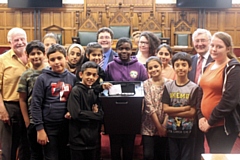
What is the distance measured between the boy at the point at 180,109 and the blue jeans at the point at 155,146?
16 cm

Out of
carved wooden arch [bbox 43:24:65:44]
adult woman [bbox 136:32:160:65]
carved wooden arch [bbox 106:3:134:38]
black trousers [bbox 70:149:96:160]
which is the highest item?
carved wooden arch [bbox 106:3:134:38]

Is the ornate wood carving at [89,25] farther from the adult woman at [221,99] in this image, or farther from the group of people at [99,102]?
the adult woman at [221,99]

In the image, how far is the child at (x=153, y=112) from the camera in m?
2.48

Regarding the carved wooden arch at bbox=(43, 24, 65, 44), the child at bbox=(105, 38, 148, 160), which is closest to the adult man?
the child at bbox=(105, 38, 148, 160)

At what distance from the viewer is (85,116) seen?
2.26 metres

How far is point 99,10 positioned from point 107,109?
631 cm

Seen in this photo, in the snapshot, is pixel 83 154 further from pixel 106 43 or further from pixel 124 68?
pixel 106 43

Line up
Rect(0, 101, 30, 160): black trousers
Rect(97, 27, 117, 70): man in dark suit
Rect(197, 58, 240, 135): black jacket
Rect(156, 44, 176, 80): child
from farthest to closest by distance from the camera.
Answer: Rect(97, 27, 117, 70): man in dark suit → Rect(156, 44, 176, 80): child → Rect(0, 101, 30, 160): black trousers → Rect(197, 58, 240, 135): black jacket

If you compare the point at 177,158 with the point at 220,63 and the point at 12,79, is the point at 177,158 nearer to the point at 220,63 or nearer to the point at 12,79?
the point at 220,63

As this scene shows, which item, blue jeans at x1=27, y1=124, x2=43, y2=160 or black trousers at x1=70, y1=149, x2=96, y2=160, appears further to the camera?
blue jeans at x1=27, y1=124, x2=43, y2=160

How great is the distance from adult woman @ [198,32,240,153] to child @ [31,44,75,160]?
107 centimetres

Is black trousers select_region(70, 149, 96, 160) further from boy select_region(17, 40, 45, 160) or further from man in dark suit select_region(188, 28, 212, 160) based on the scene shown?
man in dark suit select_region(188, 28, 212, 160)

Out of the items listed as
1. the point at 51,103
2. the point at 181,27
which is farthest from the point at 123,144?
the point at 181,27

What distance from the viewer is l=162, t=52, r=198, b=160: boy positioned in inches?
93.4
